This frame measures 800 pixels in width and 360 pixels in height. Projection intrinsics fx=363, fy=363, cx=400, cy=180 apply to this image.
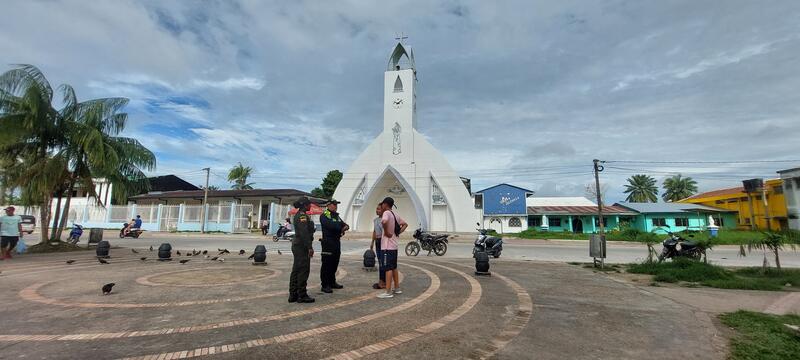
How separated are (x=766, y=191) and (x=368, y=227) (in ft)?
119

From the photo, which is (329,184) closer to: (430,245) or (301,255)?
(430,245)

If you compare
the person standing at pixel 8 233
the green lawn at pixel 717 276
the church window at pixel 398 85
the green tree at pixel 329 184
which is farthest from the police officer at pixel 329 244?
the green tree at pixel 329 184

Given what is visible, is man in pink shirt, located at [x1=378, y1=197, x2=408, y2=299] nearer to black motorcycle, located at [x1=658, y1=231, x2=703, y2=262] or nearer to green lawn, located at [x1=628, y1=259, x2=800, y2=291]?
green lawn, located at [x1=628, y1=259, x2=800, y2=291]

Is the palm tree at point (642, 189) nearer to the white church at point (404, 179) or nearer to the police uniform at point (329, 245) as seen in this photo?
the white church at point (404, 179)

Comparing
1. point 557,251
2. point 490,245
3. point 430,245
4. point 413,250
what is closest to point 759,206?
point 557,251

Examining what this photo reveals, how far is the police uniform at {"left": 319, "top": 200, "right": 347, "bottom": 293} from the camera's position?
237 inches

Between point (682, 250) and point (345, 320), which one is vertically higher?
point (682, 250)

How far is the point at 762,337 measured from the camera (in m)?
3.78

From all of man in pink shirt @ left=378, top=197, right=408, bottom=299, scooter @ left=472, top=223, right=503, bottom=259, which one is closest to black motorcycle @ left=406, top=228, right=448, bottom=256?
scooter @ left=472, top=223, right=503, bottom=259

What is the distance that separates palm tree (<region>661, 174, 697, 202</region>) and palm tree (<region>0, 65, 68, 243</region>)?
231 ft

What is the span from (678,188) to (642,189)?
6.68 m

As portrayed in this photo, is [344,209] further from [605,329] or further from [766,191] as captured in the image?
[766,191]

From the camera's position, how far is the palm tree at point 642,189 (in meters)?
55.2

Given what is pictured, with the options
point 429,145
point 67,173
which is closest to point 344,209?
point 429,145
